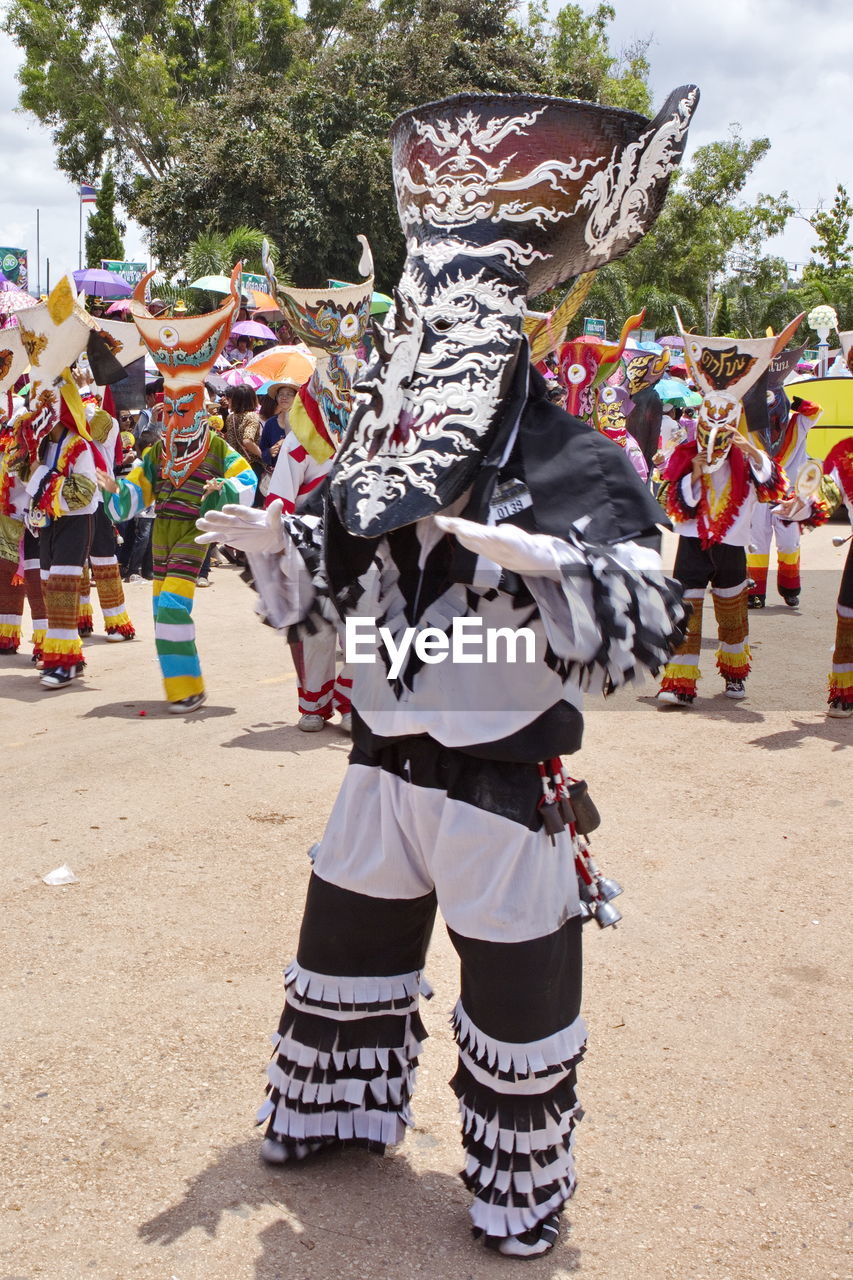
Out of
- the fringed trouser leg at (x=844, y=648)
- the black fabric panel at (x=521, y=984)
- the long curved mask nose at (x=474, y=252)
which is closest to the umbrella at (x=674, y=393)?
the fringed trouser leg at (x=844, y=648)

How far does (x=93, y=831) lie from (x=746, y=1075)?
9.62 feet

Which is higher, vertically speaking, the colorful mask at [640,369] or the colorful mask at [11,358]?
the colorful mask at [640,369]

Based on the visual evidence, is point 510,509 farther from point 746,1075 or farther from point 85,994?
point 85,994

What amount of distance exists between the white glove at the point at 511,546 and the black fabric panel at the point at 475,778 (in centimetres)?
47

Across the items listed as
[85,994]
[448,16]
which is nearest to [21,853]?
[85,994]

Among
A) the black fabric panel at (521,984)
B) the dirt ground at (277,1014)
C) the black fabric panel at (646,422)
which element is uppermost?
the black fabric panel at (646,422)

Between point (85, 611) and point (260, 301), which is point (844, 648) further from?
point (260, 301)

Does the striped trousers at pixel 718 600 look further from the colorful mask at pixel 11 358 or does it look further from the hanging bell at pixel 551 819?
the hanging bell at pixel 551 819

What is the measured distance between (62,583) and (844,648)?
5.03 m

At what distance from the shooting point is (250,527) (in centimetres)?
266

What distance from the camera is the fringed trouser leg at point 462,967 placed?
95.9 inches

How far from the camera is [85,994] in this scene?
11.9 feet

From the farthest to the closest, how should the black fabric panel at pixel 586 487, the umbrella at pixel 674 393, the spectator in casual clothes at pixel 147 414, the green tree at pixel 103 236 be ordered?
1. the green tree at pixel 103 236
2. the umbrella at pixel 674 393
3. the spectator in casual clothes at pixel 147 414
4. the black fabric panel at pixel 586 487

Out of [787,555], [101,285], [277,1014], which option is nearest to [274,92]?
[101,285]
